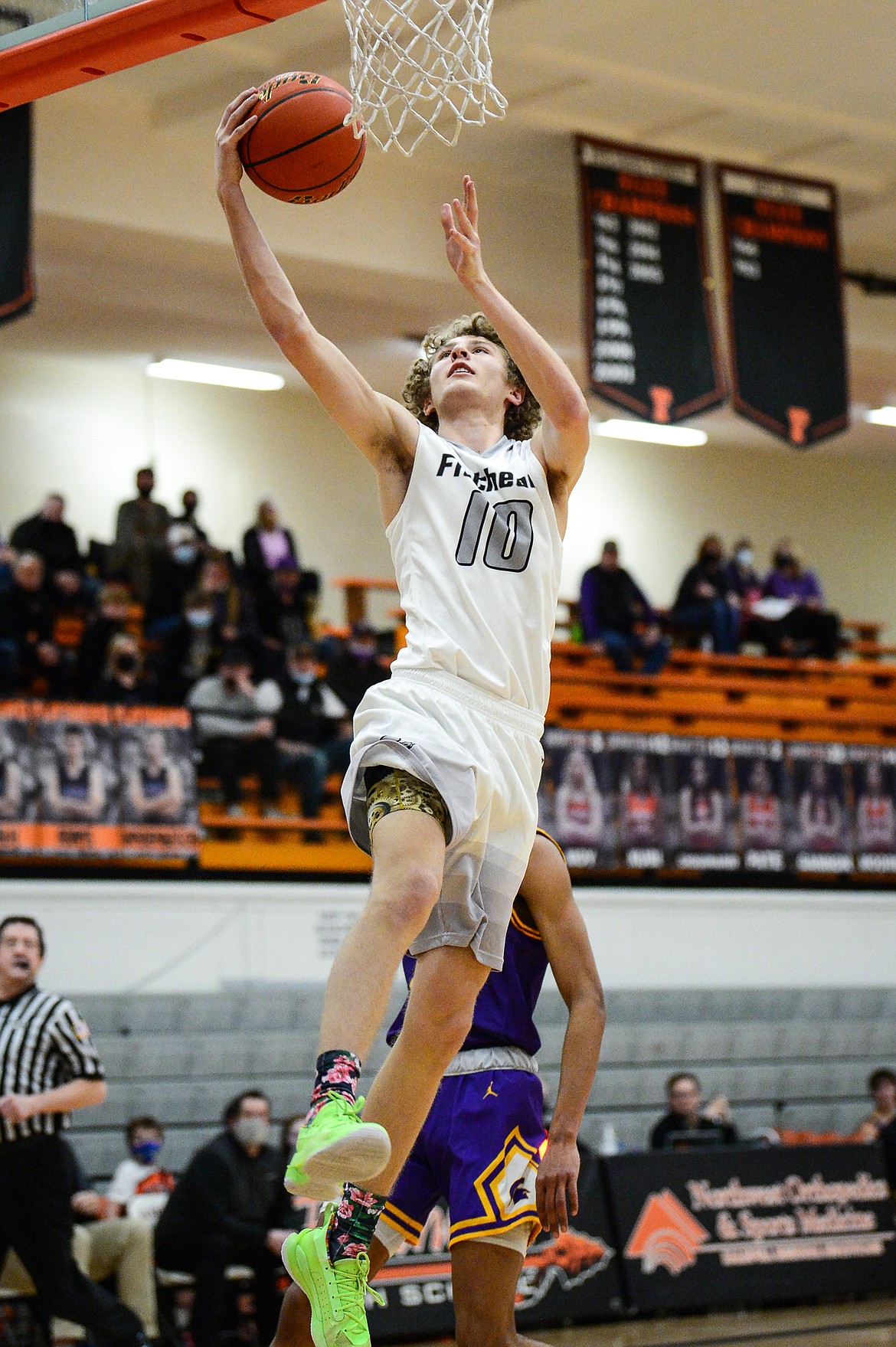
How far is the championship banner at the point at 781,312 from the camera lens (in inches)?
457

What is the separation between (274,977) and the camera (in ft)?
39.4

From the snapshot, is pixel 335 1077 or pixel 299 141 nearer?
pixel 335 1077

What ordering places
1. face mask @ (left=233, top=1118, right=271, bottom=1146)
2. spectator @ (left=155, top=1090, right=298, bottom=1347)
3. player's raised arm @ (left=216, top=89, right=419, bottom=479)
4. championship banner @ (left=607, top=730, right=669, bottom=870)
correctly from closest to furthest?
player's raised arm @ (left=216, top=89, right=419, bottom=479) < spectator @ (left=155, top=1090, right=298, bottom=1347) < face mask @ (left=233, top=1118, right=271, bottom=1146) < championship banner @ (left=607, top=730, right=669, bottom=870)

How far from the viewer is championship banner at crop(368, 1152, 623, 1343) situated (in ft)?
26.7

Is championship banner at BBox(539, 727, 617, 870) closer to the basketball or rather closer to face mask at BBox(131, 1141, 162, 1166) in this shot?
face mask at BBox(131, 1141, 162, 1166)

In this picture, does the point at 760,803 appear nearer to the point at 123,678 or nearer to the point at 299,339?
the point at 123,678

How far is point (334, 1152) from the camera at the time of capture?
3068 mm

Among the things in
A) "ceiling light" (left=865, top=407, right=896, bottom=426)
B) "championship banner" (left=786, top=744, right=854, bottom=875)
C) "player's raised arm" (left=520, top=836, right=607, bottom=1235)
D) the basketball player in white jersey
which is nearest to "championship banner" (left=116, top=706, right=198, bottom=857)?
"championship banner" (left=786, top=744, right=854, bottom=875)

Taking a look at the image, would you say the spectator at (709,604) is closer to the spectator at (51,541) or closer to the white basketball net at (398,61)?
the spectator at (51,541)

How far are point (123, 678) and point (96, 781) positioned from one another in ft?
2.83

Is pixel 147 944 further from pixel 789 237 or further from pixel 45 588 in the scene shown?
pixel 789 237

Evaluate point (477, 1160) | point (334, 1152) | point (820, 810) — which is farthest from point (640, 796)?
point (334, 1152)

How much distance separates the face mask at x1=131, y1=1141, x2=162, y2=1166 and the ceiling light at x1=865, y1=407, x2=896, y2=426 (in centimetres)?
1194

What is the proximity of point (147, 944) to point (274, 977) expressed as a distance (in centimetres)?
95
